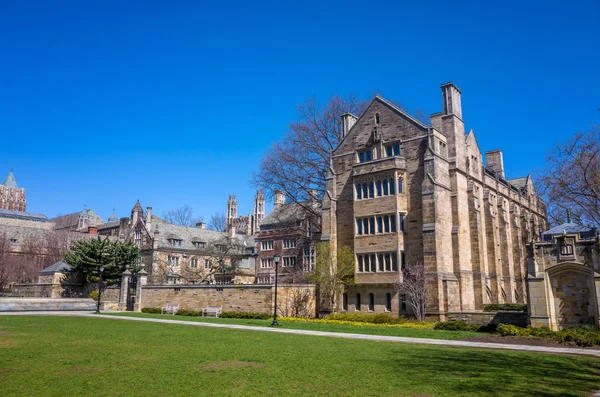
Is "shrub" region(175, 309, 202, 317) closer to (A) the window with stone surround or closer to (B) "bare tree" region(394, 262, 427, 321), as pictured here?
(A) the window with stone surround

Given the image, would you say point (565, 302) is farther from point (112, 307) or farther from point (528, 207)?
point (112, 307)

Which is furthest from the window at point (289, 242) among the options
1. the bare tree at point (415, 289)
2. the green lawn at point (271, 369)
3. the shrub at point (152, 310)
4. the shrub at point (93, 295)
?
the green lawn at point (271, 369)

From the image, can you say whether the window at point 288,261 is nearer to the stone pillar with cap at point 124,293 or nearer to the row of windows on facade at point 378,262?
the stone pillar with cap at point 124,293

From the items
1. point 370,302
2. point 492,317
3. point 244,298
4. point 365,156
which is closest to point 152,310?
point 244,298

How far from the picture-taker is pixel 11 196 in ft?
488

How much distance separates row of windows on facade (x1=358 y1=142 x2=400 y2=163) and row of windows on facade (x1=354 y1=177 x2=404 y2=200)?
217cm

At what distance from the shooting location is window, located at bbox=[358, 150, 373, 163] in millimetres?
35781

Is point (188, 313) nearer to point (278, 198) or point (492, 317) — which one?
point (278, 198)

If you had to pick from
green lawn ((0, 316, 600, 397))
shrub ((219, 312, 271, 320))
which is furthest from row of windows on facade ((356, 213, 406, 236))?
green lawn ((0, 316, 600, 397))

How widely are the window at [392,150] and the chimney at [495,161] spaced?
1974 cm

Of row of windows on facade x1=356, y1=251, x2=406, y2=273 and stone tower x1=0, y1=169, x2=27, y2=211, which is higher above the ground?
stone tower x1=0, y1=169, x2=27, y2=211

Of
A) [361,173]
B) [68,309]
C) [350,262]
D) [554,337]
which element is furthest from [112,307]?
[554,337]

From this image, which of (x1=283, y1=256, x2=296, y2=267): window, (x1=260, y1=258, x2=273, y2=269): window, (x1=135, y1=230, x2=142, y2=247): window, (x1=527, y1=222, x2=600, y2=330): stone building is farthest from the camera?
(x1=260, y1=258, x2=273, y2=269): window

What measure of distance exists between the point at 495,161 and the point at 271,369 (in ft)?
150
